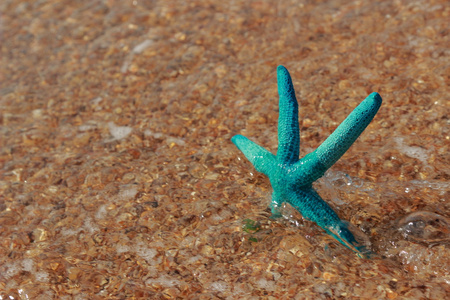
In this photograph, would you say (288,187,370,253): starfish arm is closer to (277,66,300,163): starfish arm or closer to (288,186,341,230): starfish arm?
(288,186,341,230): starfish arm

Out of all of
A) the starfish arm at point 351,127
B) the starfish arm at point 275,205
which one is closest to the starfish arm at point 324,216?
the starfish arm at point 275,205

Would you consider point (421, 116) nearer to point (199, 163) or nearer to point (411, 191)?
point (411, 191)

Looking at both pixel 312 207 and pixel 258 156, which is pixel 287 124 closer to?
pixel 258 156

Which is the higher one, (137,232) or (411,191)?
(137,232)

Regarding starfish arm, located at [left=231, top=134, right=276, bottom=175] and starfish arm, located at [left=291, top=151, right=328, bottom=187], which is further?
starfish arm, located at [left=231, top=134, right=276, bottom=175]

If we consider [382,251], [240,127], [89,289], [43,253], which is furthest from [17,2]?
[382,251]

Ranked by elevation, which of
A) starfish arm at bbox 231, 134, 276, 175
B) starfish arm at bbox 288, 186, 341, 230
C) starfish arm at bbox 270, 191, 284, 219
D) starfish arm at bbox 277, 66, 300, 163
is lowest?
starfish arm at bbox 270, 191, 284, 219

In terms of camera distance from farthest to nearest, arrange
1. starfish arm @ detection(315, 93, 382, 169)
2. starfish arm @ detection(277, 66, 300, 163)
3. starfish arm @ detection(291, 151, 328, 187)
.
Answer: starfish arm @ detection(277, 66, 300, 163)
starfish arm @ detection(291, 151, 328, 187)
starfish arm @ detection(315, 93, 382, 169)

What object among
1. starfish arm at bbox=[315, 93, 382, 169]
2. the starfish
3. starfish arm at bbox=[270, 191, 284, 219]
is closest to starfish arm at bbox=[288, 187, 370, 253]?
the starfish
